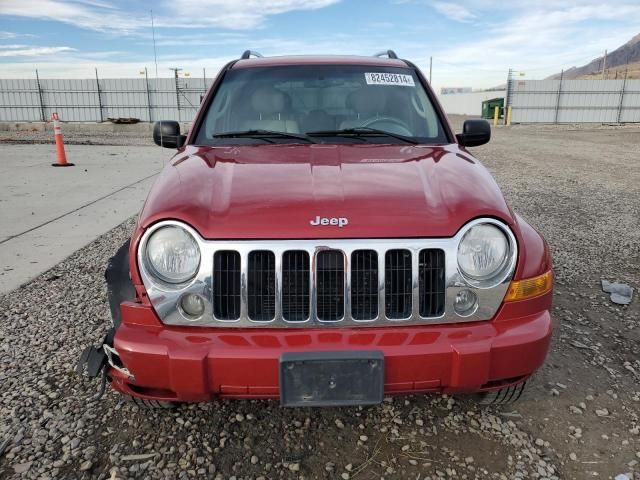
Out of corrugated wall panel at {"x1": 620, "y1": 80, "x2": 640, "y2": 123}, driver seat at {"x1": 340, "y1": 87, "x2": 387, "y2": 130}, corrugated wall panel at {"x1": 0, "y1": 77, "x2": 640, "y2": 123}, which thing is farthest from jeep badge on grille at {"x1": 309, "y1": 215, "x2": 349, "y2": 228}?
corrugated wall panel at {"x1": 620, "y1": 80, "x2": 640, "y2": 123}

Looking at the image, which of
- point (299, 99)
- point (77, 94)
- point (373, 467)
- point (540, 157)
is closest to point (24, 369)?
point (373, 467)

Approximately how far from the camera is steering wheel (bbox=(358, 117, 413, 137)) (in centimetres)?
308

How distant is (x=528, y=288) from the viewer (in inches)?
78.5

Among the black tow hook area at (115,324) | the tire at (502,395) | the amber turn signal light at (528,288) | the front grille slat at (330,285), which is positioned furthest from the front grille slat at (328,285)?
the tire at (502,395)

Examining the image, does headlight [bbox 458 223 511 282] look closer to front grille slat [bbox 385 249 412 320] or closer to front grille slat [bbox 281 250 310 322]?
front grille slat [bbox 385 249 412 320]

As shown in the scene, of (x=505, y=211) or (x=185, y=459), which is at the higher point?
(x=505, y=211)

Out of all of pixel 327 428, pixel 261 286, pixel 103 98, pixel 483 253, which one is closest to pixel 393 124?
pixel 483 253

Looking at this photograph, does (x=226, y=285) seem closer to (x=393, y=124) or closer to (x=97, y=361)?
(x=97, y=361)

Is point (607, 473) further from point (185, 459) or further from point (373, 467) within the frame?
point (185, 459)

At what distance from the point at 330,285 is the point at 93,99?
1271 inches

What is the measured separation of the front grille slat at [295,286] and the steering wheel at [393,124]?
141cm

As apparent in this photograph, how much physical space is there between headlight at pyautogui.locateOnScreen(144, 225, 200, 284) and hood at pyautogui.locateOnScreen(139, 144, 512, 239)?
2.3 inches

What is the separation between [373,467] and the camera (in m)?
2.10

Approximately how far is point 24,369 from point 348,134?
2276mm
